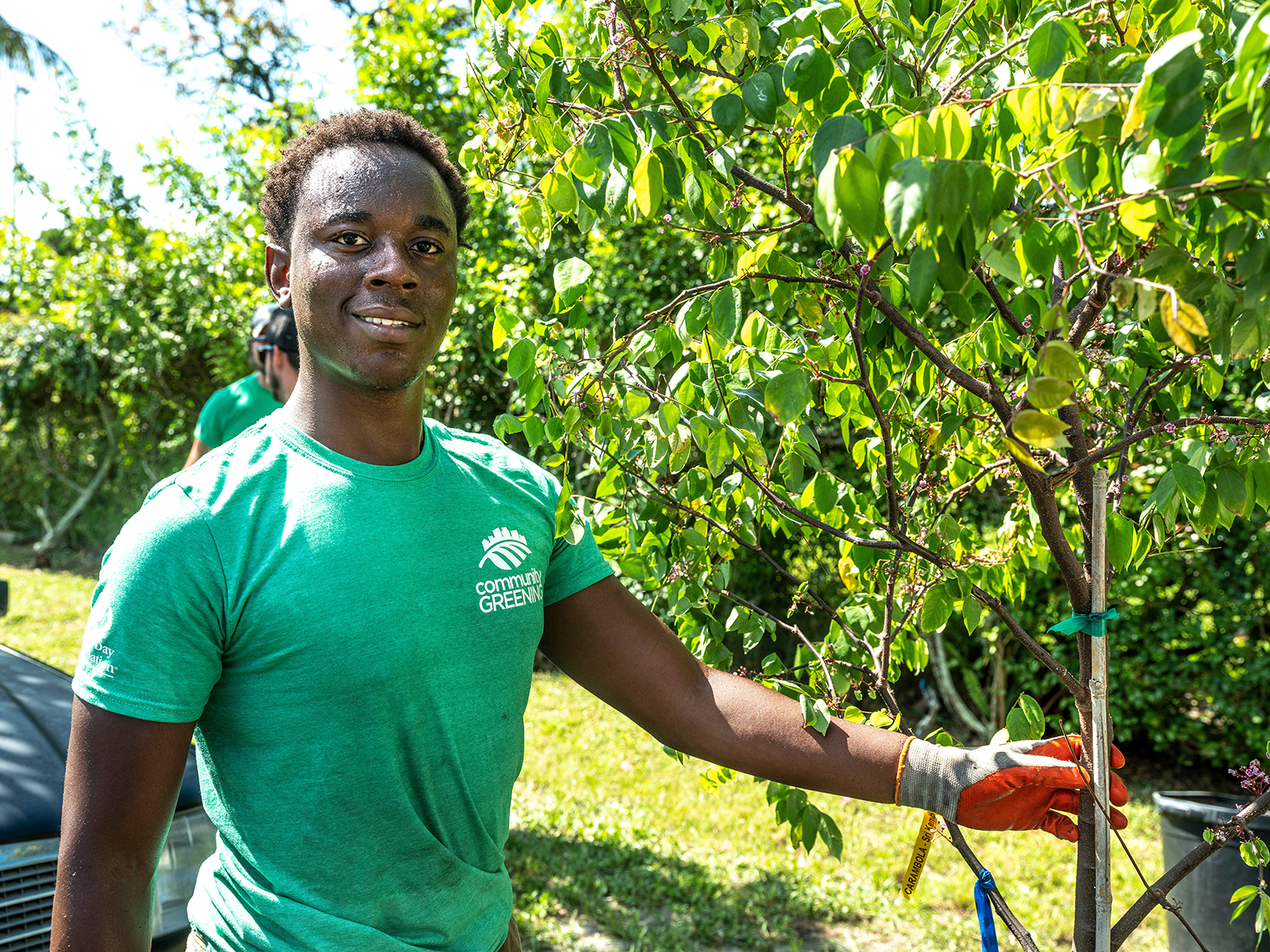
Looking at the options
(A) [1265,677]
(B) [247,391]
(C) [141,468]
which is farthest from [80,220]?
(A) [1265,677]

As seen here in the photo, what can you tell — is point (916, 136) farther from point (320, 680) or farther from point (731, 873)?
point (731, 873)

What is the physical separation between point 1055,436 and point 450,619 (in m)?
0.93

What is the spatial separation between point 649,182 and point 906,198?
0.45m

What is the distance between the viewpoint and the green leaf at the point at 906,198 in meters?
0.85

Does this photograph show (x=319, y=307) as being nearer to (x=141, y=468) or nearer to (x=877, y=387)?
(x=877, y=387)

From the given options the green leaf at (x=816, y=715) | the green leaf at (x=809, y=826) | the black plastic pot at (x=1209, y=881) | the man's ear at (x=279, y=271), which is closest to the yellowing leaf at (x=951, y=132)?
the green leaf at (x=816, y=715)

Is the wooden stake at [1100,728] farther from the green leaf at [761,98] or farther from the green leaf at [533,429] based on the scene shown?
the green leaf at [533,429]

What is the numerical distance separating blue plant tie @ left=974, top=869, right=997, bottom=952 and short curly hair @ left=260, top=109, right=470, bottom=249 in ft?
4.92

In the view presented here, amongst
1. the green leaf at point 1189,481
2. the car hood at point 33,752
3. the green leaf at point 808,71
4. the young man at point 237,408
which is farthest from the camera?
the young man at point 237,408

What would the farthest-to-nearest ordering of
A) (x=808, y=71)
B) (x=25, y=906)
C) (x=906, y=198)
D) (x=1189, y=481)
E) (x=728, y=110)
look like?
(x=25, y=906) < (x=1189, y=481) < (x=728, y=110) < (x=808, y=71) < (x=906, y=198)

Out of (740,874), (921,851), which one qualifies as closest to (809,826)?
(921,851)

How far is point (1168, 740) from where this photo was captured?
16.5ft

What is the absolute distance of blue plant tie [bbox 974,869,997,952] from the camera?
65.6 inches

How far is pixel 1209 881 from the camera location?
10.6 feet
